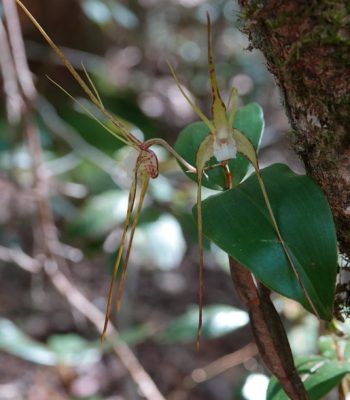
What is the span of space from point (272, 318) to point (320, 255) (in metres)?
0.13

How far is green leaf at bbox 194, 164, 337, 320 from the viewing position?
516 millimetres

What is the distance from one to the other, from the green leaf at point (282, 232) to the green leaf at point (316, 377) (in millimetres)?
204

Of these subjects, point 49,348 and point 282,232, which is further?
point 49,348

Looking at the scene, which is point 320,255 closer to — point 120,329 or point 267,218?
point 267,218

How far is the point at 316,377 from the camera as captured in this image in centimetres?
71

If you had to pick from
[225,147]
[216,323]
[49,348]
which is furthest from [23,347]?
[225,147]

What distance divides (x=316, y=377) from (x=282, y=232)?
0.25 m

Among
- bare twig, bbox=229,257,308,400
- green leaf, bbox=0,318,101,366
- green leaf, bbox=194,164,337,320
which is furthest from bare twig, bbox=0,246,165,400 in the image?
green leaf, bbox=194,164,337,320

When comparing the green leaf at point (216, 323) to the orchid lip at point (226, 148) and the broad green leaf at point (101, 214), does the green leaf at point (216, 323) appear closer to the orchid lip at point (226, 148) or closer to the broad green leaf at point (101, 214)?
the broad green leaf at point (101, 214)

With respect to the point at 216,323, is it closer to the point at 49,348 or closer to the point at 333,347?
the point at 333,347

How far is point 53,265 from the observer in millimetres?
1495

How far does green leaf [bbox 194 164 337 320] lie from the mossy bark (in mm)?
29

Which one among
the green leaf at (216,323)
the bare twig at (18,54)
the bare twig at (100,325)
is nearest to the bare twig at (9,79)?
the bare twig at (18,54)

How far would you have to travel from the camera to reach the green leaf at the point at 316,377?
0.68 m
